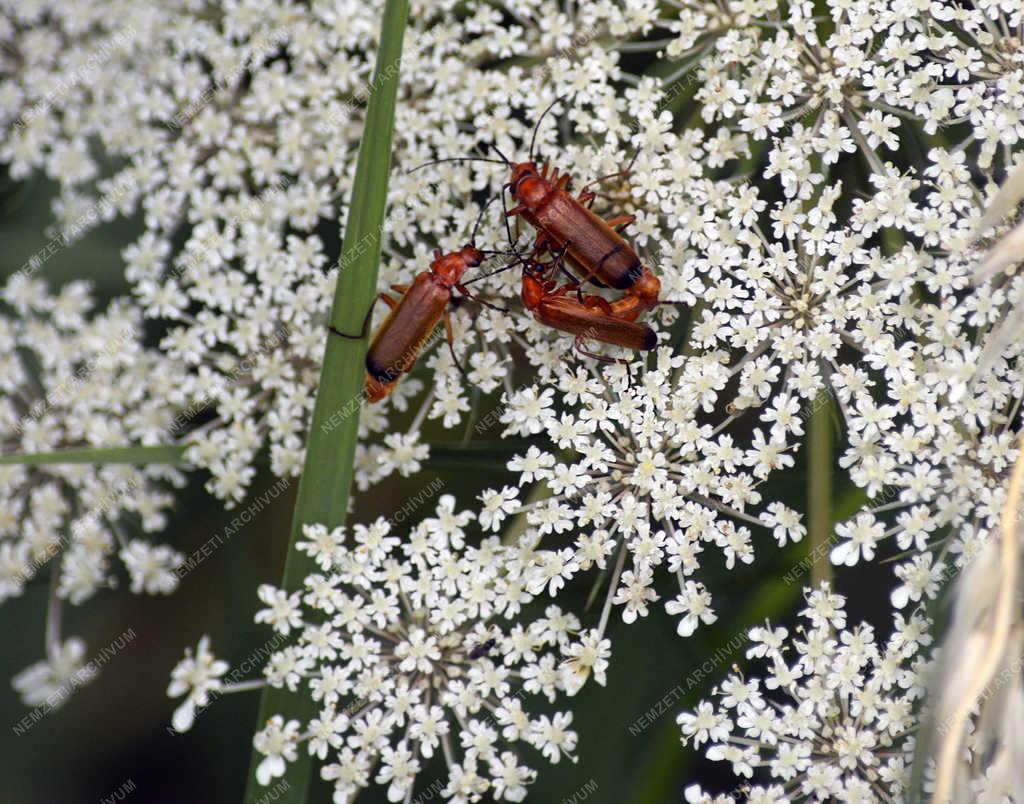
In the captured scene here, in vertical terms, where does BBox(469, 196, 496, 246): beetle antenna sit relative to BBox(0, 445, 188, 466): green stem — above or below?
above

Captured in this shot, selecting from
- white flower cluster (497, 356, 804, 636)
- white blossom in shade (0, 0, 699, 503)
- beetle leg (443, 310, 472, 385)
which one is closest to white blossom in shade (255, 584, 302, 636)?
white blossom in shade (0, 0, 699, 503)

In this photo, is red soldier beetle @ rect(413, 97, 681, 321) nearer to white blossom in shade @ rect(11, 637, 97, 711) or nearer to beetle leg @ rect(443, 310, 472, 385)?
beetle leg @ rect(443, 310, 472, 385)

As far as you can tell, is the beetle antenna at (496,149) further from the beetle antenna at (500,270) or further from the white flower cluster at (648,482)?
the white flower cluster at (648,482)

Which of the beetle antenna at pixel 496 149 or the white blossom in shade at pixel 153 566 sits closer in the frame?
the beetle antenna at pixel 496 149

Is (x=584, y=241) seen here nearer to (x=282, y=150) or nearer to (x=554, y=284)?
(x=554, y=284)

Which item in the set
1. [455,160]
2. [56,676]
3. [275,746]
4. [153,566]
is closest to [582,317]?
[455,160]

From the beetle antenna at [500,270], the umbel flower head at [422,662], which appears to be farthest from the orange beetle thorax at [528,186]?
the umbel flower head at [422,662]

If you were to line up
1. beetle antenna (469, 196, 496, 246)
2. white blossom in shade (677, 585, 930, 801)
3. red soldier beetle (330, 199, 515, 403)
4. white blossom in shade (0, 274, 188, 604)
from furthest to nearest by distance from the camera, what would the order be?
1. white blossom in shade (0, 274, 188, 604)
2. beetle antenna (469, 196, 496, 246)
3. red soldier beetle (330, 199, 515, 403)
4. white blossom in shade (677, 585, 930, 801)
